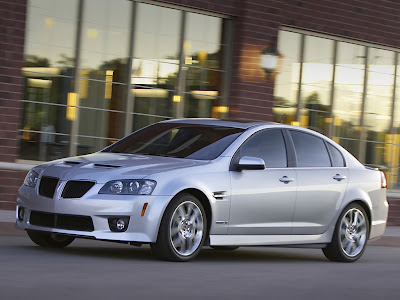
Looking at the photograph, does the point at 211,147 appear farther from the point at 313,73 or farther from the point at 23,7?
the point at 313,73

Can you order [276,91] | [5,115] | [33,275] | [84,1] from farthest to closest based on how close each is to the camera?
[276,91] → [84,1] → [5,115] → [33,275]

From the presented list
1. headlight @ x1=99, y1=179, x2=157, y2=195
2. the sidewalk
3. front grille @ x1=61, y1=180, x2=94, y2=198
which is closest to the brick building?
the sidewalk

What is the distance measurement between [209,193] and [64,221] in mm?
1419

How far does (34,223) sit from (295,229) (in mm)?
2857

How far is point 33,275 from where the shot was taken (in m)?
7.38

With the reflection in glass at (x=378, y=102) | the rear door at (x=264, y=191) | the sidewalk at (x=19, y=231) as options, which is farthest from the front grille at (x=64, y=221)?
the reflection in glass at (x=378, y=102)

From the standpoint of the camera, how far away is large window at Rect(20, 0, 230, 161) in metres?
15.2

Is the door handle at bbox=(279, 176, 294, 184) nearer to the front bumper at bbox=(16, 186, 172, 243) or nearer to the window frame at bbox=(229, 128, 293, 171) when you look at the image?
the window frame at bbox=(229, 128, 293, 171)

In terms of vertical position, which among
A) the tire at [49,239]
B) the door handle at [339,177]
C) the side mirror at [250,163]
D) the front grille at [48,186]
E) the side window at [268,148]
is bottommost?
the tire at [49,239]

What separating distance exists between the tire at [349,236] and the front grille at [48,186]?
343cm

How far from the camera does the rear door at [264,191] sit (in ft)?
31.8

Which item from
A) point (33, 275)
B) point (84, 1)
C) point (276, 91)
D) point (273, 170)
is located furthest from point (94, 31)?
point (33, 275)

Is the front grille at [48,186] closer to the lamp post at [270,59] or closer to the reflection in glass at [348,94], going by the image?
the lamp post at [270,59]

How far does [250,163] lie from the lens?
9.62 meters
